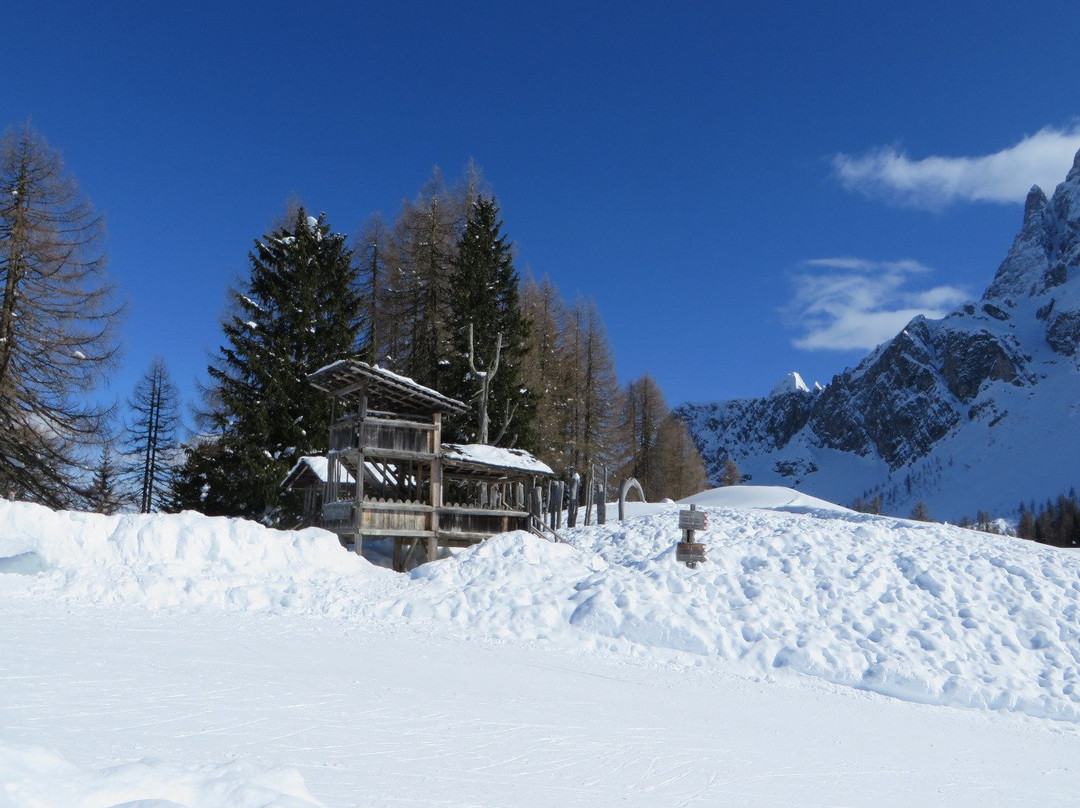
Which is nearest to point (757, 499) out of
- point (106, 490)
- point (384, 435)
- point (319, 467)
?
point (319, 467)

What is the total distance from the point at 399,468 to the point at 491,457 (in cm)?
278

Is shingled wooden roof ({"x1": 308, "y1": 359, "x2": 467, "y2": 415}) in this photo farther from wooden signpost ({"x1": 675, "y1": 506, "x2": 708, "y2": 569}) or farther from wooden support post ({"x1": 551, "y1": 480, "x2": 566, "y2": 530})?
wooden signpost ({"x1": 675, "y1": 506, "x2": 708, "y2": 569})

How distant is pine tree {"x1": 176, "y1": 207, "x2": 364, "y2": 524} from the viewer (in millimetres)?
26109

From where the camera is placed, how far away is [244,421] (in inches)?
1045

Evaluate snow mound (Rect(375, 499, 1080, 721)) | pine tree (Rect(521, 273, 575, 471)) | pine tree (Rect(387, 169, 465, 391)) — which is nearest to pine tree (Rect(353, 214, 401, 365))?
pine tree (Rect(387, 169, 465, 391))

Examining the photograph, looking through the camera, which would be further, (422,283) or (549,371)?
(549,371)

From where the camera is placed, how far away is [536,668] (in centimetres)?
1100

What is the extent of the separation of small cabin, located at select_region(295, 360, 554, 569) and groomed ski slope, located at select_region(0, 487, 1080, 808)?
2.56 meters

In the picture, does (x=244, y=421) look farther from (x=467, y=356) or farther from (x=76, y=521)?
(x=76, y=521)

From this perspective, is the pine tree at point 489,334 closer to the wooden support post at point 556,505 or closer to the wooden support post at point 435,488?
the wooden support post at point 556,505

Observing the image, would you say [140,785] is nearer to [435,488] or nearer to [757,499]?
[435,488]

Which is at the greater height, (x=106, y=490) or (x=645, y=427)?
(x=645, y=427)

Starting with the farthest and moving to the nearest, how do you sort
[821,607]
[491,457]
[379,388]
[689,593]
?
[491,457] < [379,388] < [689,593] < [821,607]

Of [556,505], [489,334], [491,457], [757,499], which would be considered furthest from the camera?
[757,499]
